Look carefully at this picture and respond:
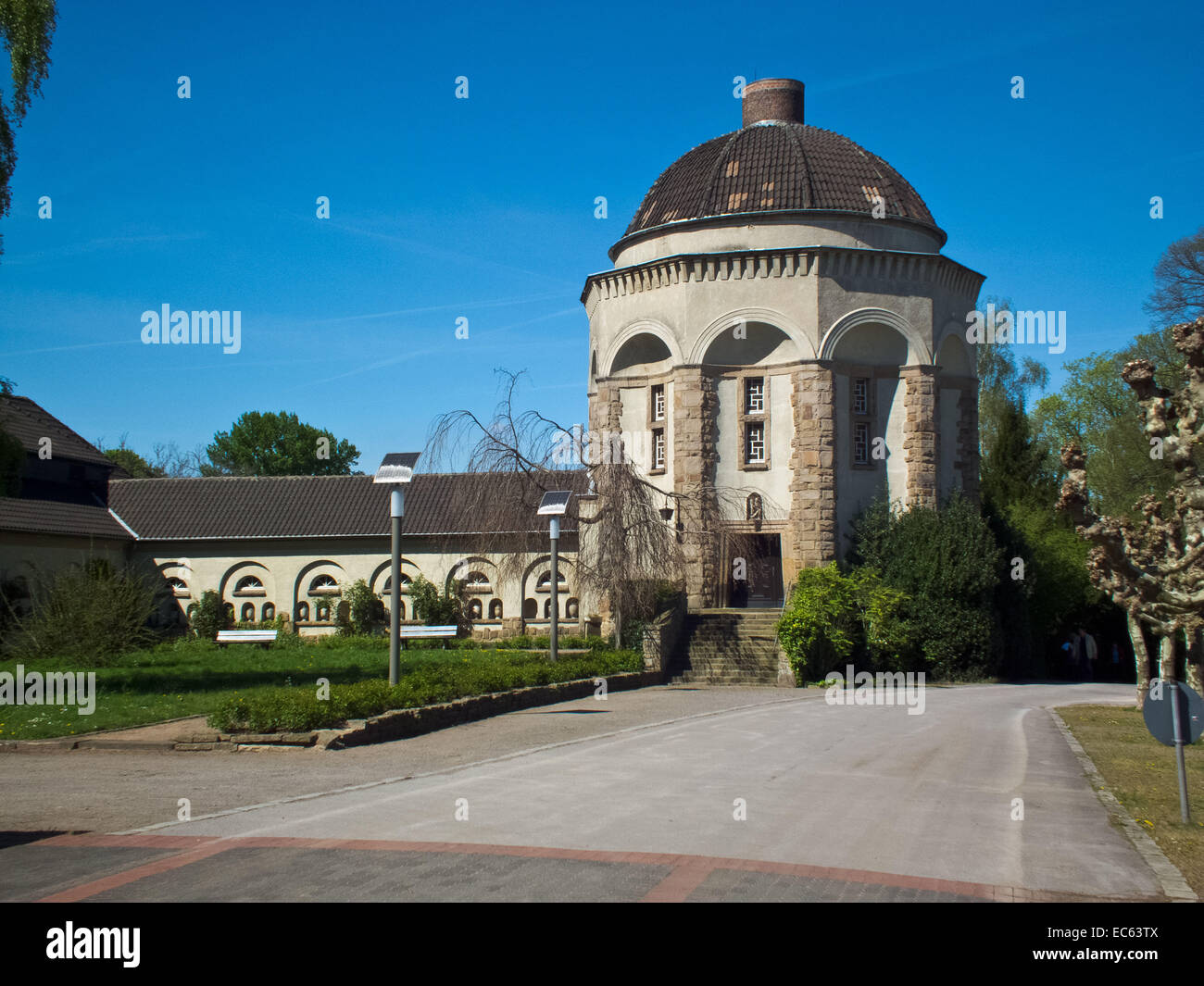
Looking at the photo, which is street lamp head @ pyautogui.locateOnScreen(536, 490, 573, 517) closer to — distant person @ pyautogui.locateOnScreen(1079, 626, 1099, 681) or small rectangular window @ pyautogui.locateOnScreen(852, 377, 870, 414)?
small rectangular window @ pyautogui.locateOnScreen(852, 377, 870, 414)

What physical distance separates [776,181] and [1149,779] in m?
25.6

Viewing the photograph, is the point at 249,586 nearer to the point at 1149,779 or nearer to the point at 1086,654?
the point at 1086,654

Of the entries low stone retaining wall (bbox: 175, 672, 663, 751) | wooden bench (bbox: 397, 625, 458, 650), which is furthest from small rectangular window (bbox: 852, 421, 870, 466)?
low stone retaining wall (bbox: 175, 672, 663, 751)

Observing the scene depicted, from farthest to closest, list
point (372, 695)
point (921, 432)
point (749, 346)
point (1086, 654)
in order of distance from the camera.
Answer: point (1086, 654) < point (749, 346) < point (921, 432) < point (372, 695)

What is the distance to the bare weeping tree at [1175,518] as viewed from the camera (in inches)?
554

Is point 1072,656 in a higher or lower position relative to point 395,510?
lower

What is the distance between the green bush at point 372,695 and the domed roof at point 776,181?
57.0ft

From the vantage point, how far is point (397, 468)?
16.8m

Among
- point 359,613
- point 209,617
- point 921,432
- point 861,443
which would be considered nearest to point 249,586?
point 209,617

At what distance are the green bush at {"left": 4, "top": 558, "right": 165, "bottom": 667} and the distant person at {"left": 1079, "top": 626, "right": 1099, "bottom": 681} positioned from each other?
1113 inches

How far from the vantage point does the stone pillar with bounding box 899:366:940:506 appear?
33.0 meters

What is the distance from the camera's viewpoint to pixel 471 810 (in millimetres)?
9805
